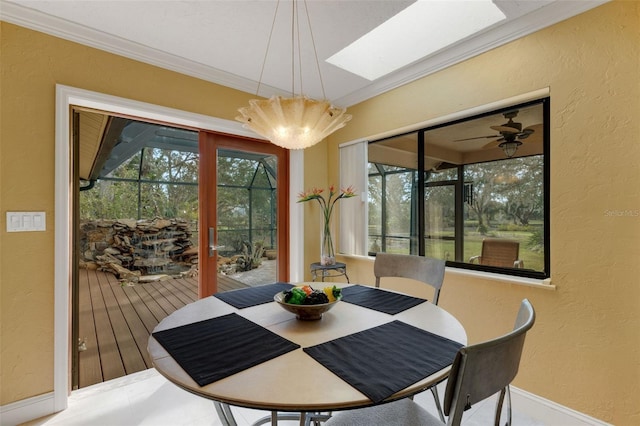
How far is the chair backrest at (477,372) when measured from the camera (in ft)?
2.21

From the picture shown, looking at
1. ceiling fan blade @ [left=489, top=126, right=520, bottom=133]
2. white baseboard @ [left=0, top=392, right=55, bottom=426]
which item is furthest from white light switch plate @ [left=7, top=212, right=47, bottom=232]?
ceiling fan blade @ [left=489, top=126, right=520, bottom=133]

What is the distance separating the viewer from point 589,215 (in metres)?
1.68

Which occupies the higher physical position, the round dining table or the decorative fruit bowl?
the decorative fruit bowl

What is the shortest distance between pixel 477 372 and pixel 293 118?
1.29 m

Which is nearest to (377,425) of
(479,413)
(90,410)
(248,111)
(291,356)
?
(291,356)

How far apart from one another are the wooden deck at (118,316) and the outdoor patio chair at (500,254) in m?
2.31

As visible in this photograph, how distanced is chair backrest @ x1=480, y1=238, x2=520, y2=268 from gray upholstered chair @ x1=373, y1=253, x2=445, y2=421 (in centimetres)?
59

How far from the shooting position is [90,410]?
1881mm

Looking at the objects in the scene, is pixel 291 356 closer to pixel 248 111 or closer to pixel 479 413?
pixel 248 111

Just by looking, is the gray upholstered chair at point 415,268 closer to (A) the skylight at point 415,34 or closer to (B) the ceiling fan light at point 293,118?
(B) the ceiling fan light at point 293,118

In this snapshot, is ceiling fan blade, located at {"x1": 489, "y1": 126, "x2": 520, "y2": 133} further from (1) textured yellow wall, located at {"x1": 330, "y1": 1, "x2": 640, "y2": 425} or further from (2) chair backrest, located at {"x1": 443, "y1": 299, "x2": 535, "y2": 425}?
(2) chair backrest, located at {"x1": 443, "y1": 299, "x2": 535, "y2": 425}

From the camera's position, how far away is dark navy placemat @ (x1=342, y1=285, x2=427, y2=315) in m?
1.46

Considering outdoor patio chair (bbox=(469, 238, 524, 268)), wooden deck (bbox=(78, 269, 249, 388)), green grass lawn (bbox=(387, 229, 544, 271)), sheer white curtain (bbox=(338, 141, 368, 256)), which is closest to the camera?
green grass lawn (bbox=(387, 229, 544, 271))

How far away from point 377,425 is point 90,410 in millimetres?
1958
